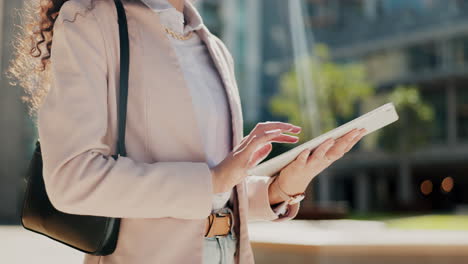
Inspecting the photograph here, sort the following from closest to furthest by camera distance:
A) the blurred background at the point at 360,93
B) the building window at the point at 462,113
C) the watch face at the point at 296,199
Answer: the watch face at the point at 296,199, the blurred background at the point at 360,93, the building window at the point at 462,113

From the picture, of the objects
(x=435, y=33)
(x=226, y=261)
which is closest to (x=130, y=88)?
(x=226, y=261)

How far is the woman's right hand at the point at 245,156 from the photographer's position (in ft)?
4.38

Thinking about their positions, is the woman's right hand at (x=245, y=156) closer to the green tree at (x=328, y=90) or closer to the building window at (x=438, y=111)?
the green tree at (x=328, y=90)

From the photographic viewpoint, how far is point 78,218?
4.47ft

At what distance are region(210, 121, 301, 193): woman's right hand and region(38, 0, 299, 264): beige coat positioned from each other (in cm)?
4

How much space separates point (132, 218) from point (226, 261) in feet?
0.95

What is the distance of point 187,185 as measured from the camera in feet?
4.38

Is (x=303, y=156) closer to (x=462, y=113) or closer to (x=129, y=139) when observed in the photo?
(x=129, y=139)

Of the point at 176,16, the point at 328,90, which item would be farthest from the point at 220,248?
the point at 328,90

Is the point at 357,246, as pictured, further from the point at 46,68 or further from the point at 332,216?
the point at 332,216

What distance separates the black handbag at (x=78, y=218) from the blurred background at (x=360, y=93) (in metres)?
15.6

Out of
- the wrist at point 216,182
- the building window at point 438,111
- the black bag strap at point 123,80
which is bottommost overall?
the building window at point 438,111

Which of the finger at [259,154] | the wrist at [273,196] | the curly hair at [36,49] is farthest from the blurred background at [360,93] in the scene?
the finger at [259,154]

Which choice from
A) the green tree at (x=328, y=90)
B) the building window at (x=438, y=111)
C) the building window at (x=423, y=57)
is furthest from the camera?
the building window at (x=423, y=57)
